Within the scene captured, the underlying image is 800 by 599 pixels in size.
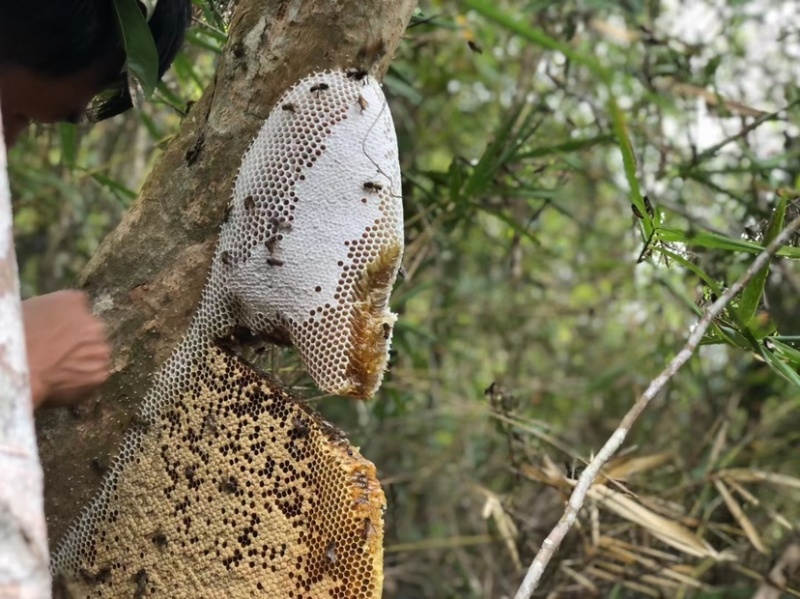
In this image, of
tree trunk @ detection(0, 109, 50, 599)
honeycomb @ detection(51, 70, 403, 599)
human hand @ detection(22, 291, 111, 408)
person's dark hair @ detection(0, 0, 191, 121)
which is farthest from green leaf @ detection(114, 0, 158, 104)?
tree trunk @ detection(0, 109, 50, 599)

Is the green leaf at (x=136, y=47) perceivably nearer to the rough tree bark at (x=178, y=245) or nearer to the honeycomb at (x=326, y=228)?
the rough tree bark at (x=178, y=245)

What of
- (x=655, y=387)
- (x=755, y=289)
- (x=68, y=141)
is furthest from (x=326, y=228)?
(x=68, y=141)

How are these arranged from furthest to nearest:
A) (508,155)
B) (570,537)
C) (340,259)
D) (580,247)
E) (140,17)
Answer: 1. (580,247)
2. (570,537)
3. (508,155)
4. (140,17)
5. (340,259)

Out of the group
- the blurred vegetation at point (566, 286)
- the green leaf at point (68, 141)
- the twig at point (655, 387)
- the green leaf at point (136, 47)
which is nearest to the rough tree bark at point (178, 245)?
the green leaf at point (136, 47)

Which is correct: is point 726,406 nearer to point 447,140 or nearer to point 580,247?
point 580,247

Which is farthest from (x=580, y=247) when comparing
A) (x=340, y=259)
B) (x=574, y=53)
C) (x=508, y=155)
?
(x=574, y=53)

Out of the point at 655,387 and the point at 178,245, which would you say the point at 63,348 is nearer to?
the point at 178,245

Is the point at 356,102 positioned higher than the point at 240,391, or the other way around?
the point at 356,102
